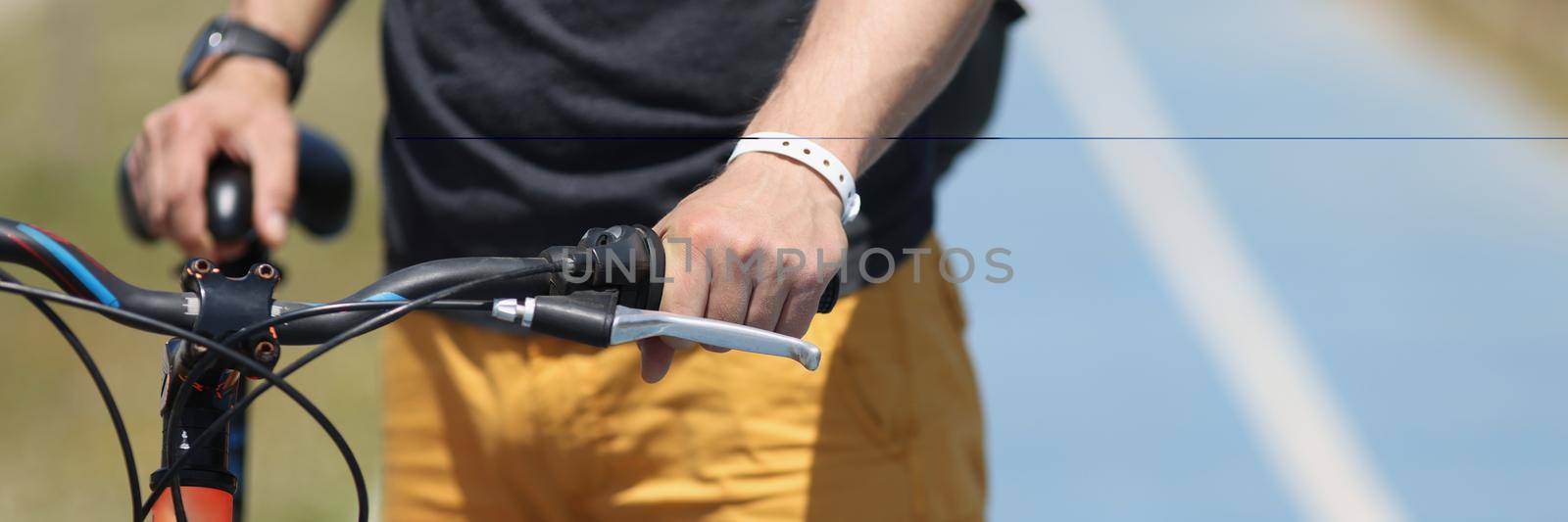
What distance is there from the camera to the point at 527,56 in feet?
6.26

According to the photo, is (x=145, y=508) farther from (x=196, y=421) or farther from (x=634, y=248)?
(x=634, y=248)

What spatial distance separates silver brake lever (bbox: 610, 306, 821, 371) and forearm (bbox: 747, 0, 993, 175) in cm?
35

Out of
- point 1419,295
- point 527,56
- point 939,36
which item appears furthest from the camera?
point 1419,295

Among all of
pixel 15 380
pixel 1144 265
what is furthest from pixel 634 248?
pixel 1144 265

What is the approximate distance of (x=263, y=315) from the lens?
49.4 inches

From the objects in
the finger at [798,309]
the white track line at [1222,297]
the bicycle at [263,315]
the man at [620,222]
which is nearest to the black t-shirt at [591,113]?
the man at [620,222]

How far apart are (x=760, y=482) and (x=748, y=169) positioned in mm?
550

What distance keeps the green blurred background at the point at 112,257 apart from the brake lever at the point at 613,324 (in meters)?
1.28

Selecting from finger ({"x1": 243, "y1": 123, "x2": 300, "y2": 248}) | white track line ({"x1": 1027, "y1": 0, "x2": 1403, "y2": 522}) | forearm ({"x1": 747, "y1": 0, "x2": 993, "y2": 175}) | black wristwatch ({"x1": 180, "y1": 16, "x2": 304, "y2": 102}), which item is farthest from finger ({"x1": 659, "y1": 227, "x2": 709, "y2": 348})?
white track line ({"x1": 1027, "y1": 0, "x2": 1403, "y2": 522})

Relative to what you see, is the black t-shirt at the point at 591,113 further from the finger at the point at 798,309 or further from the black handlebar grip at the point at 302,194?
the finger at the point at 798,309

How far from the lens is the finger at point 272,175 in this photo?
198 cm

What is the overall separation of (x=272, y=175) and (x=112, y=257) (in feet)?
17.3

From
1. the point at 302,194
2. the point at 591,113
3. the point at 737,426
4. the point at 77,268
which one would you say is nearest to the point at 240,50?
the point at 302,194

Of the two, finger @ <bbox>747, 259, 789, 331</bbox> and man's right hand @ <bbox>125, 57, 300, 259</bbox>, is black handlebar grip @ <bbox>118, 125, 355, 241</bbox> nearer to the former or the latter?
man's right hand @ <bbox>125, 57, 300, 259</bbox>
